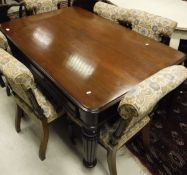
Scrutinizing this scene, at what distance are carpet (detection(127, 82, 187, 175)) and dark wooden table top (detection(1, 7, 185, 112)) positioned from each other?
0.54 m

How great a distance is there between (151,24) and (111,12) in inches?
18.5

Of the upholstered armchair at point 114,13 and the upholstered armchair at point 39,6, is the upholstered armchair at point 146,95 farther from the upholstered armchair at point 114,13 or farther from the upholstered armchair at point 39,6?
the upholstered armchair at point 39,6

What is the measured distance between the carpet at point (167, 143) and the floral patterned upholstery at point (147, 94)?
0.81m

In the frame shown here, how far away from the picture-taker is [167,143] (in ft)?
6.72

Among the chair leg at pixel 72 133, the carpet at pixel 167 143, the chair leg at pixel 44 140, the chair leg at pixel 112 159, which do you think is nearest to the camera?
the chair leg at pixel 112 159

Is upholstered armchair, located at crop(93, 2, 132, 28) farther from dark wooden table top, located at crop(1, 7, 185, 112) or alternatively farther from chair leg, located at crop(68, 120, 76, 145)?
chair leg, located at crop(68, 120, 76, 145)

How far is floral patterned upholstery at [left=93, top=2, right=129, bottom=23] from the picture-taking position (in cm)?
227

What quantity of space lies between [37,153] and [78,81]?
886mm

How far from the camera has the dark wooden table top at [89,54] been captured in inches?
55.3

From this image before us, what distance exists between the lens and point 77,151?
1.98 metres

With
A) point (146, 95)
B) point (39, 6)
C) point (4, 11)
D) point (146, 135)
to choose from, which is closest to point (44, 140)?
point (146, 135)

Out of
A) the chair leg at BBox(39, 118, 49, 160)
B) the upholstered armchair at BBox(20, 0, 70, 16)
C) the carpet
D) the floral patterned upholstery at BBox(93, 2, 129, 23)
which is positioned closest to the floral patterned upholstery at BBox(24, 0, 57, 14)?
the upholstered armchair at BBox(20, 0, 70, 16)

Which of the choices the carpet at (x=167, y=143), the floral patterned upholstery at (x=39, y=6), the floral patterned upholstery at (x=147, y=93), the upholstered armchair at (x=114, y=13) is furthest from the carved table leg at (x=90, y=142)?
the floral patterned upholstery at (x=39, y=6)

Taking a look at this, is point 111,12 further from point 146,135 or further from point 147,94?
point 147,94
